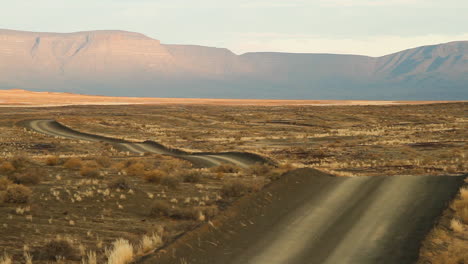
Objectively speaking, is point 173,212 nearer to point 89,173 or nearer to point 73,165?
point 89,173

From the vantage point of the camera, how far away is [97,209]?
720 inches

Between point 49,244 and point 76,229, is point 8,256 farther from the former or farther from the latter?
point 76,229

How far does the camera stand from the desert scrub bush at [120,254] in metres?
12.3

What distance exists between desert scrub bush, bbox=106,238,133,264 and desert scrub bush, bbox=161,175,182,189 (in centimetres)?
968

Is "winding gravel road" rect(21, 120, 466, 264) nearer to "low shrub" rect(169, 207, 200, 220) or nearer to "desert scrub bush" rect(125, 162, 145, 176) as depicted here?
"low shrub" rect(169, 207, 200, 220)

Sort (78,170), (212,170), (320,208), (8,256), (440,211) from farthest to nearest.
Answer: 1. (212,170)
2. (78,170)
3. (320,208)
4. (440,211)
5. (8,256)

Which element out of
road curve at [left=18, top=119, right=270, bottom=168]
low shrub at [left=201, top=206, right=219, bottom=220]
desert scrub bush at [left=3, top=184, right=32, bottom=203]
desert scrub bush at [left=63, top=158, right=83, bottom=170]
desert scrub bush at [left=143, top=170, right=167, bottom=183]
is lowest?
road curve at [left=18, top=119, right=270, bottom=168]

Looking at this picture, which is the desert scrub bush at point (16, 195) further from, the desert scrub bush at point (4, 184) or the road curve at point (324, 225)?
the road curve at point (324, 225)

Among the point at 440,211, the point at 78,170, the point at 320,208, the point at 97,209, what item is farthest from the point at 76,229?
the point at 78,170

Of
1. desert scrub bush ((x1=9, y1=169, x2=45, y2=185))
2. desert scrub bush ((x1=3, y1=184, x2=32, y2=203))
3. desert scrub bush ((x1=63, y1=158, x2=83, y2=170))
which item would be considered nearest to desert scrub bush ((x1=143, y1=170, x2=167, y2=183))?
desert scrub bush ((x1=9, y1=169, x2=45, y2=185))

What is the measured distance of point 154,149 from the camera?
52781 millimetres

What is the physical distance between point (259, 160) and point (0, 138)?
3675 centimetres

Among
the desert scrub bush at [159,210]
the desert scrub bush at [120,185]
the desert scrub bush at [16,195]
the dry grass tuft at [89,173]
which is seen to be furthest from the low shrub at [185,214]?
the dry grass tuft at [89,173]

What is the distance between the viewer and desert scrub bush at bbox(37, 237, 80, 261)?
12.8m
